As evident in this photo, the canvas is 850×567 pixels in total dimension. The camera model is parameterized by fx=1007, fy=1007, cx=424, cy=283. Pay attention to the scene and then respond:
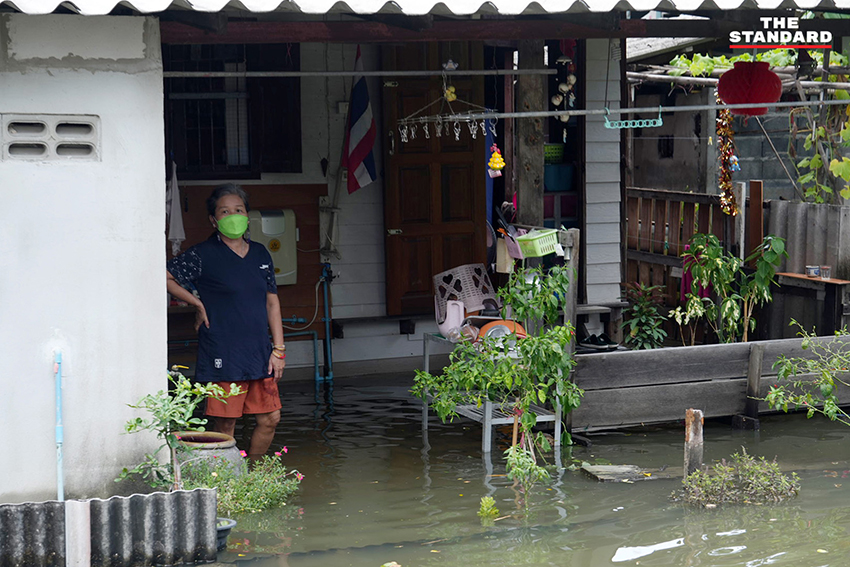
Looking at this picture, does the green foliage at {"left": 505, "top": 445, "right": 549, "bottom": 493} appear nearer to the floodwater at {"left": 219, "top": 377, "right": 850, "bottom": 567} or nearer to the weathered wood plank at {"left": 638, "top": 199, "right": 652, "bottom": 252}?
the floodwater at {"left": 219, "top": 377, "right": 850, "bottom": 567}

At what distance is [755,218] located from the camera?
1077 centimetres

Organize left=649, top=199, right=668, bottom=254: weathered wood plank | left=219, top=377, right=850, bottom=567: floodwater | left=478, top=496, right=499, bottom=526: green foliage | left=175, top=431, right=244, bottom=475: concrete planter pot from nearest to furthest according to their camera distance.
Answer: left=219, top=377, right=850, bottom=567: floodwater < left=175, top=431, right=244, bottom=475: concrete planter pot < left=478, top=496, right=499, bottom=526: green foliage < left=649, top=199, right=668, bottom=254: weathered wood plank

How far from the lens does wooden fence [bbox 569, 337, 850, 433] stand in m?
8.34

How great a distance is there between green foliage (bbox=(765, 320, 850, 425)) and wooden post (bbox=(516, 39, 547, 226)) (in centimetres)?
238

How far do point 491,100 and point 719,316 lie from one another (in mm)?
3683

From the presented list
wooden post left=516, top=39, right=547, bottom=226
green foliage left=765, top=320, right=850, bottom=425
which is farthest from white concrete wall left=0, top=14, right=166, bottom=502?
green foliage left=765, top=320, right=850, bottom=425

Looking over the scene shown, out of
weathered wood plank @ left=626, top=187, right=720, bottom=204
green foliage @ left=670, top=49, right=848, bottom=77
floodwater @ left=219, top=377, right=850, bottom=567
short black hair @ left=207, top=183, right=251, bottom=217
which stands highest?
green foliage @ left=670, top=49, right=848, bottom=77

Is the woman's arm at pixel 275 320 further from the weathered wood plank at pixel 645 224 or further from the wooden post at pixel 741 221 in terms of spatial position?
the weathered wood plank at pixel 645 224

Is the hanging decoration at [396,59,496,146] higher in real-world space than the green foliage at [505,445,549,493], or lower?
higher

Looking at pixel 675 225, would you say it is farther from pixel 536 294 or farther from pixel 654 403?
pixel 536 294

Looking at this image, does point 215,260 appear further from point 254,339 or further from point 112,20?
point 112,20

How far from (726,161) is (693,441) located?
5.59m

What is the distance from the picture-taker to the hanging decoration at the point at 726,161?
11.1 meters

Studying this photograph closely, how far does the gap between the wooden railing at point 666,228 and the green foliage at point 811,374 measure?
247 centimetres
